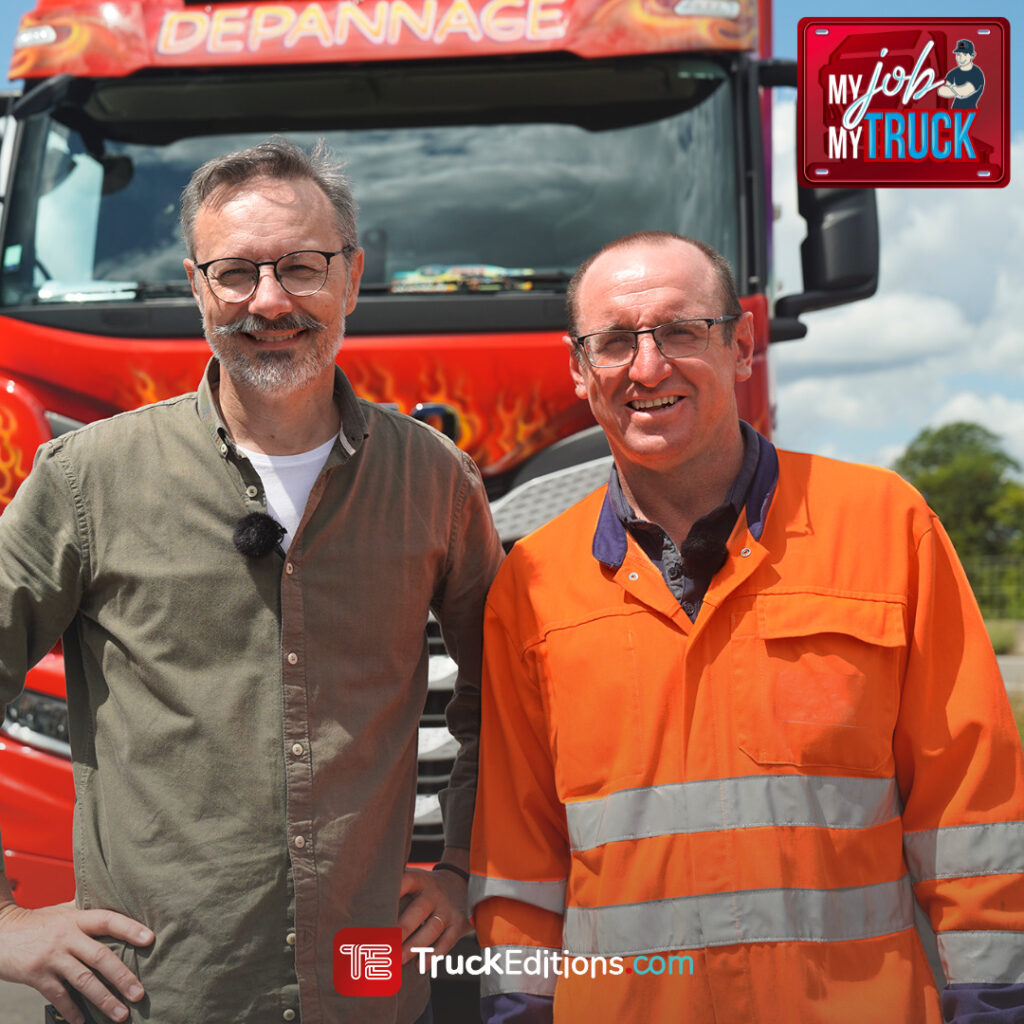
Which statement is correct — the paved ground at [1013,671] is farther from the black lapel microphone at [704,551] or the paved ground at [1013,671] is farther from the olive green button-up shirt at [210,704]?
the olive green button-up shirt at [210,704]

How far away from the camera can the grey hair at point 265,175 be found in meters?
2.17

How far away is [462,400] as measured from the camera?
372cm

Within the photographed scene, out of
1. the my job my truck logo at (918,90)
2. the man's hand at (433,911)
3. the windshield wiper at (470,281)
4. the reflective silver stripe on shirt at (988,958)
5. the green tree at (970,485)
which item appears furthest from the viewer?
the green tree at (970,485)

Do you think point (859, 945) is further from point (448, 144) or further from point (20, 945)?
point (448, 144)

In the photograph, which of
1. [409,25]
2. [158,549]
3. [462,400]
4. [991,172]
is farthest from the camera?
[991,172]

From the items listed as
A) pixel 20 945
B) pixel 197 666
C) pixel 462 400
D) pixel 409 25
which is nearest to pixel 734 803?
pixel 197 666

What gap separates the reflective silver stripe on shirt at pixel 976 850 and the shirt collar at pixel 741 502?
579mm

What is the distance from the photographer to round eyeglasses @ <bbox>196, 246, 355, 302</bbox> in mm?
2129

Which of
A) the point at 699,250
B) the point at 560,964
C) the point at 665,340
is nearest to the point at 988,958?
the point at 560,964

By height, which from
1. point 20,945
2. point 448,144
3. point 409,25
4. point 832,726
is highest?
point 409,25

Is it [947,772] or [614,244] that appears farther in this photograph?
[614,244]

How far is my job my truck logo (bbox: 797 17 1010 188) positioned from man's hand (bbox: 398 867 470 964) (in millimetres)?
3024

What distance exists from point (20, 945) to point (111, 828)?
27 cm

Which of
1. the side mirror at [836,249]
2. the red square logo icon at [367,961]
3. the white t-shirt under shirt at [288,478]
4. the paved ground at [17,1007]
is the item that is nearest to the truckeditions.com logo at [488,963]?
the red square logo icon at [367,961]
